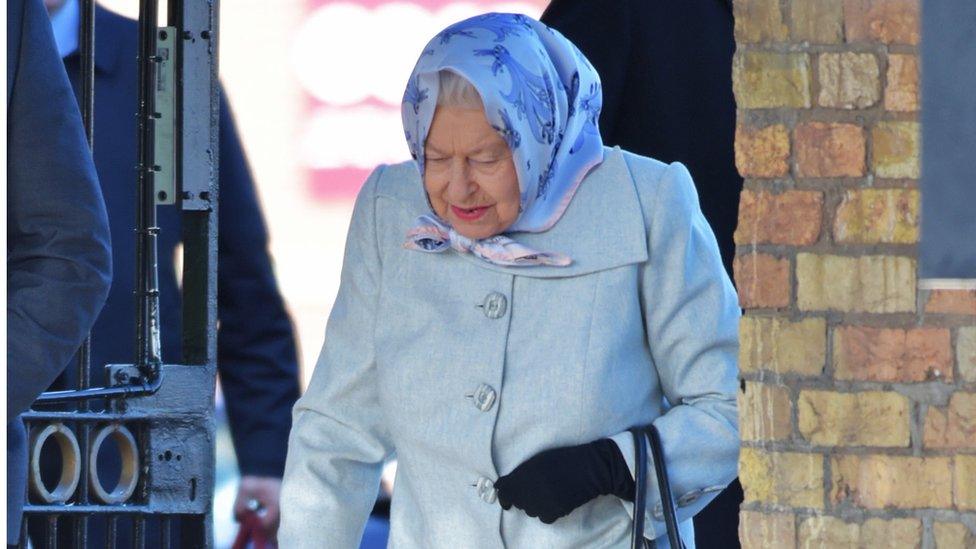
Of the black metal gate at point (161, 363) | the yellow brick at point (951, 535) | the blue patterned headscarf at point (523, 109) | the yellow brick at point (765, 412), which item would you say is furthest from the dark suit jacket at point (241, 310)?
the yellow brick at point (951, 535)

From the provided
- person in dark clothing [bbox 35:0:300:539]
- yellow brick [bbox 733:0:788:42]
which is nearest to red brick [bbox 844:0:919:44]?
yellow brick [bbox 733:0:788:42]

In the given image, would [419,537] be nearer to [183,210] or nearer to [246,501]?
[183,210]

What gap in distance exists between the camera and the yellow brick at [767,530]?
271 centimetres

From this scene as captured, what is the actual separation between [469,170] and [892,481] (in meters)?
0.78

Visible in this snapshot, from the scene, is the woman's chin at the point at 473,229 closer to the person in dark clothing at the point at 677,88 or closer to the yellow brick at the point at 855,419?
the yellow brick at the point at 855,419

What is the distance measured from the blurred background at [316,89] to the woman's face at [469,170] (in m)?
2.91

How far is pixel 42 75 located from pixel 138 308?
92cm

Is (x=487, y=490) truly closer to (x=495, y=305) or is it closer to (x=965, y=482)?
(x=495, y=305)

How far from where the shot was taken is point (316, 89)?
584 centimetres

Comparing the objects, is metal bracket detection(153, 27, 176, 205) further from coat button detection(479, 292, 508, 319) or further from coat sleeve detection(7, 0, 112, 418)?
coat button detection(479, 292, 508, 319)

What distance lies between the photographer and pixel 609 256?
2924 millimetres

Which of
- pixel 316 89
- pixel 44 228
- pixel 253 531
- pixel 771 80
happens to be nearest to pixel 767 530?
pixel 771 80

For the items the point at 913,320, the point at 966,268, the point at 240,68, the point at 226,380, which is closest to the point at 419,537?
the point at 913,320

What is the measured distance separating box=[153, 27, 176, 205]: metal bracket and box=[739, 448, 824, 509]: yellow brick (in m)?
1.54
